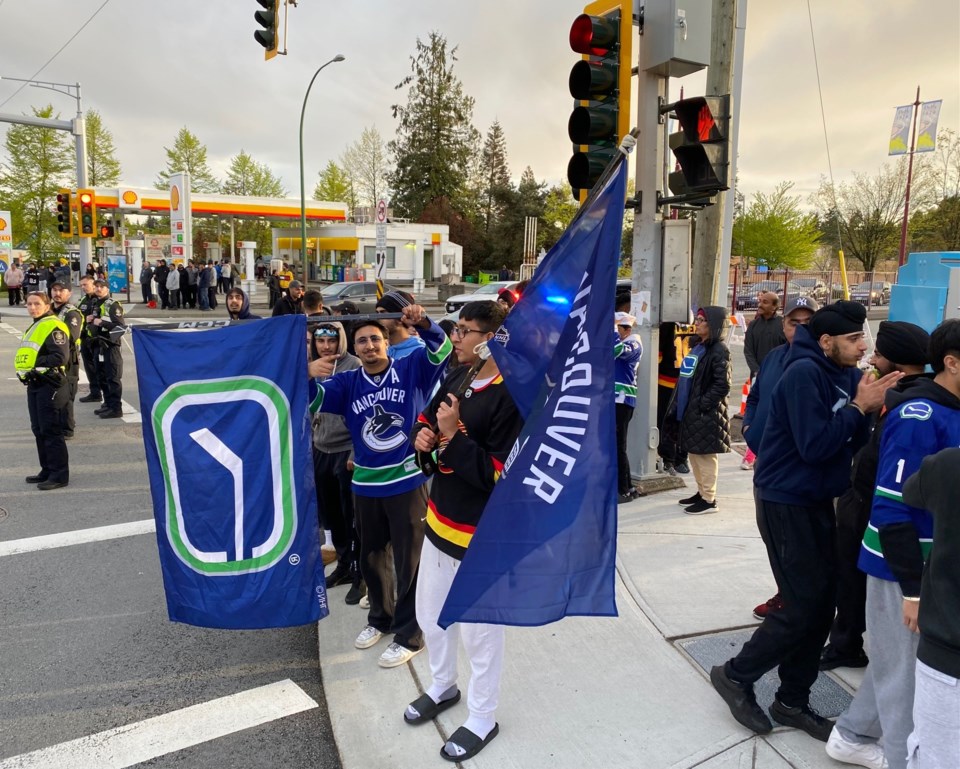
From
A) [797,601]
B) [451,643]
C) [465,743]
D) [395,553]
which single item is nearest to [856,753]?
[797,601]

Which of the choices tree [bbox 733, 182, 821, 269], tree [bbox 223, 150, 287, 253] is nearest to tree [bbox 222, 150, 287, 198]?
tree [bbox 223, 150, 287, 253]

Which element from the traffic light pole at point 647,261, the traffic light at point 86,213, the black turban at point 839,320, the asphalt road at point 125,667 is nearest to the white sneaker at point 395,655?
the asphalt road at point 125,667

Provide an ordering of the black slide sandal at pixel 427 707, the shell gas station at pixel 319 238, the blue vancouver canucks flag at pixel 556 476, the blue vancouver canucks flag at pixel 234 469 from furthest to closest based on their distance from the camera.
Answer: the shell gas station at pixel 319 238, the blue vancouver canucks flag at pixel 234 469, the black slide sandal at pixel 427 707, the blue vancouver canucks flag at pixel 556 476

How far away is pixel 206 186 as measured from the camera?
57.9m

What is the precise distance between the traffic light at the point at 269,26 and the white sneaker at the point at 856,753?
9810 millimetres

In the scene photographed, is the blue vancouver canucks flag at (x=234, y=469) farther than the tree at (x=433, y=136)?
No

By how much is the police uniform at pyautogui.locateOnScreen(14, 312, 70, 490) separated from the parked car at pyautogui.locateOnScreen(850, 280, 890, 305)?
3254cm

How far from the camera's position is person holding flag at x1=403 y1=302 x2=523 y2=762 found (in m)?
2.99

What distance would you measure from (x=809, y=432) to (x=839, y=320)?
1.78ft

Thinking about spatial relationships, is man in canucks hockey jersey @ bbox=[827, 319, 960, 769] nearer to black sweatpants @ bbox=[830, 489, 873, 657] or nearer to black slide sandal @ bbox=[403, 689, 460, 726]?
black sweatpants @ bbox=[830, 489, 873, 657]

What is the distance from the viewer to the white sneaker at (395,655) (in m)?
3.82

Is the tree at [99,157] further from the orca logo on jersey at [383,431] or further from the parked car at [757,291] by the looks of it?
the orca logo on jersey at [383,431]

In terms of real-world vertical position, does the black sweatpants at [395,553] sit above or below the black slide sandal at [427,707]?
above

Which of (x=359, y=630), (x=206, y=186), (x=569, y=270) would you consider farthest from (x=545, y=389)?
(x=206, y=186)
